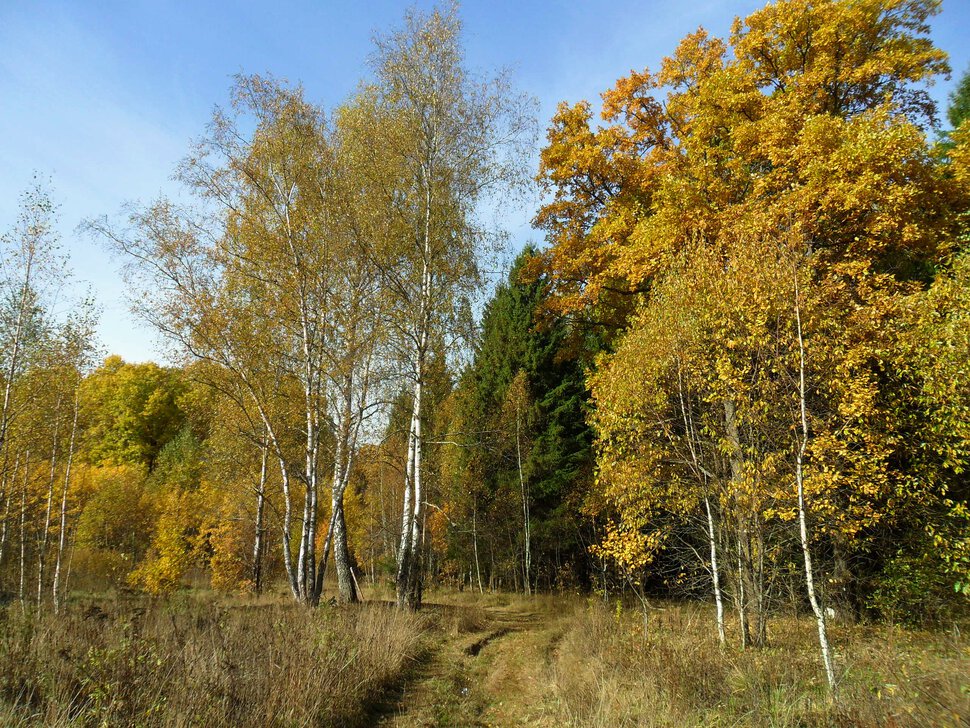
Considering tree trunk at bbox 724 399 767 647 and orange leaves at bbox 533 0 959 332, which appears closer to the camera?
tree trunk at bbox 724 399 767 647

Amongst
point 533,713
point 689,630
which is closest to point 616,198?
point 689,630

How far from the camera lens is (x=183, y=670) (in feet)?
15.6

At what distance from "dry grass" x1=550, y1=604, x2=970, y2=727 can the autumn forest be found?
0.16 feet

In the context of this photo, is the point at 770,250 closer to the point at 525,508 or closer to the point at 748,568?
the point at 748,568

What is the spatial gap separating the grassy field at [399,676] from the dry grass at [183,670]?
0.06 ft

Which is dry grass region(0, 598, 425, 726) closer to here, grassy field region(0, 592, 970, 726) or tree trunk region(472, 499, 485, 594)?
grassy field region(0, 592, 970, 726)

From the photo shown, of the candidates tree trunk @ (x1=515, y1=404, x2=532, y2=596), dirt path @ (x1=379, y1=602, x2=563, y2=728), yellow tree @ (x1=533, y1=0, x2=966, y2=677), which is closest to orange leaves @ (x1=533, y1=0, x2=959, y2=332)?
yellow tree @ (x1=533, y1=0, x2=966, y2=677)

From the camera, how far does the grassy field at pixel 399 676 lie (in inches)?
173

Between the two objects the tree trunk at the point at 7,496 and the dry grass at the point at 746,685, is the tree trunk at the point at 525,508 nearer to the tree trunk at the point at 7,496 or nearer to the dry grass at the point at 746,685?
the dry grass at the point at 746,685

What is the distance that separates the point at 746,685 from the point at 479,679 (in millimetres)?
4020

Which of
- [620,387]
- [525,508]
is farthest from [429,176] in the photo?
[525,508]

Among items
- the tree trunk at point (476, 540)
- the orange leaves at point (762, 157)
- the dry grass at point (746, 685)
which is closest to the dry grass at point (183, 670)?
the dry grass at point (746, 685)

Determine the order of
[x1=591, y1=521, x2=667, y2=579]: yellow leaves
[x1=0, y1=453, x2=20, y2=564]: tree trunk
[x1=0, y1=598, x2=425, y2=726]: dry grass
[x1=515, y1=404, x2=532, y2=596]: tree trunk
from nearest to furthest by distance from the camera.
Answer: [x1=0, y1=598, x2=425, y2=726]: dry grass < [x1=591, y1=521, x2=667, y2=579]: yellow leaves < [x1=0, y1=453, x2=20, y2=564]: tree trunk < [x1=515, y1=404, x2=532, y2=596]: tree trunk

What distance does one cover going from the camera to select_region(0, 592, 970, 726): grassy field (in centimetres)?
439
